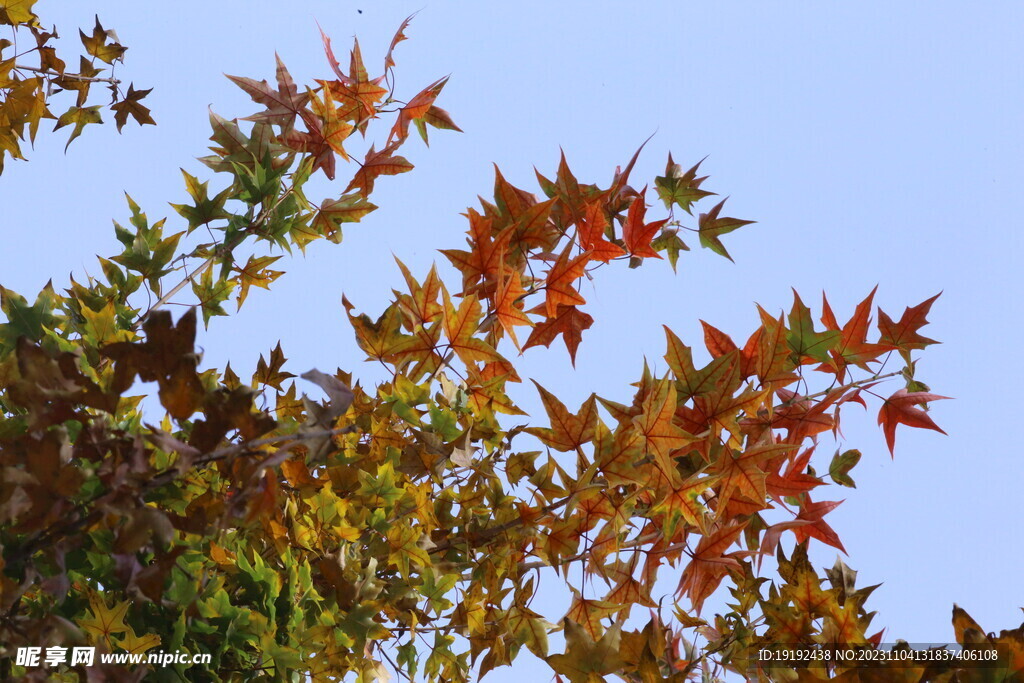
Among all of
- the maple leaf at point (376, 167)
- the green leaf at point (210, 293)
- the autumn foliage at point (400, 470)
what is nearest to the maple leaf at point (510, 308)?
the autumn foliage at point (400, 470)

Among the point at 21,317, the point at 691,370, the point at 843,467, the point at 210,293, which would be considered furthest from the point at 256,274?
the point at 843,467

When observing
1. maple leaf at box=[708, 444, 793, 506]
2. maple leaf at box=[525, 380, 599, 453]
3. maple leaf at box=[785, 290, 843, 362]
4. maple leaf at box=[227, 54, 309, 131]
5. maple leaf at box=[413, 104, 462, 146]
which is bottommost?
maple leaf at box=[708, 444, 793, 506]

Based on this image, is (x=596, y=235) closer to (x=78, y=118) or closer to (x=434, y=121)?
(x=434, y=121)

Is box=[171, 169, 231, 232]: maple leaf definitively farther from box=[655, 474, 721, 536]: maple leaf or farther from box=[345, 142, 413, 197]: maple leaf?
box=[655, 474, 721, 536]: maple leaf

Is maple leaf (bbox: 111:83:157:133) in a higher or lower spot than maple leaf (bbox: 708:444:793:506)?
higher

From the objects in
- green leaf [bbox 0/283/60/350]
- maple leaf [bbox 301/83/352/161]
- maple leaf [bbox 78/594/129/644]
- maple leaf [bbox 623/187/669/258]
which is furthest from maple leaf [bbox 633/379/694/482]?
green leaf [bbox 0/283/60/350]

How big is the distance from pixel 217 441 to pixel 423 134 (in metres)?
0.78

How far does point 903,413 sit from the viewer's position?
2.79 ft

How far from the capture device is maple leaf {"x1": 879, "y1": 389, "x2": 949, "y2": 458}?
33.1 inches

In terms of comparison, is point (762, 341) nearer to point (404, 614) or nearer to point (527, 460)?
point (527, 460)

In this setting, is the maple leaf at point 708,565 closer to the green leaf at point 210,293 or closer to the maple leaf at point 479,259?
the maple leaf at point 479,259

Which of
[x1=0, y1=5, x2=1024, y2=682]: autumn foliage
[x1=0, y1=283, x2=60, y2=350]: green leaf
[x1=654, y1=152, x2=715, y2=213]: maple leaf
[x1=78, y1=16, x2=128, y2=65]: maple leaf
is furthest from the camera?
[x1=78, y1=16, x2=128, y2=65]: maple leaf

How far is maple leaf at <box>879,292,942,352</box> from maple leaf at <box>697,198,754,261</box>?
0.84 feet

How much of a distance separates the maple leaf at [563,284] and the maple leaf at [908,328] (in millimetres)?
339
